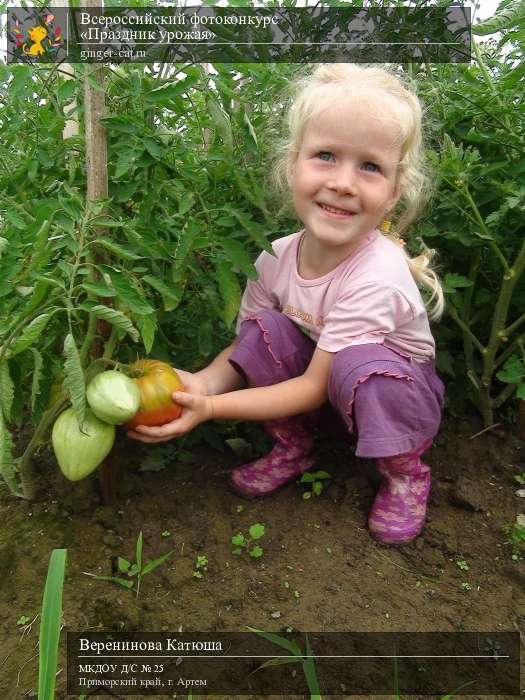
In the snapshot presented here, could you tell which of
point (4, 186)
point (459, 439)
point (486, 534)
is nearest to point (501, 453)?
point (459, 439)

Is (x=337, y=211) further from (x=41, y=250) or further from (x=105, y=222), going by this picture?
(x=41, y=250)

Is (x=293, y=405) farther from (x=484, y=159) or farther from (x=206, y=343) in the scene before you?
(x=484, y=159)

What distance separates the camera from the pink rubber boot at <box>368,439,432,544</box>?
1.71 m

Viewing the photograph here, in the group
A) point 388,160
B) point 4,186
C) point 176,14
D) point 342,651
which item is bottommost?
point 342,651

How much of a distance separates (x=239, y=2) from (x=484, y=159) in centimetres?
85

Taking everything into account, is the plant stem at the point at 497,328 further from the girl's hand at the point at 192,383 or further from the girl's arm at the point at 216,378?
the girl's hand at the point at 192,383

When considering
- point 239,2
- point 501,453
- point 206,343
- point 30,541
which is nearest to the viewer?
point 239,2

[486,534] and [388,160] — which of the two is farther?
[486,534]

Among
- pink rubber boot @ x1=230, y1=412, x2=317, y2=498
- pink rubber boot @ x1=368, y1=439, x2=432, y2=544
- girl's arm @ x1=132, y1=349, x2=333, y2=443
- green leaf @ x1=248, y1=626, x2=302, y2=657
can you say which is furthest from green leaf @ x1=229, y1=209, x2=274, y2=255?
green leaf @ x1=248, y1=626, x2=302, y2=657

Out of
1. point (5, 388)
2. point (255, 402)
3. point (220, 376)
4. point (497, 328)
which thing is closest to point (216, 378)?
point (220, 376)

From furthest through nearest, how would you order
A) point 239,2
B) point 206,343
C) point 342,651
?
point 206,343 → point 239,2 → point 342,651

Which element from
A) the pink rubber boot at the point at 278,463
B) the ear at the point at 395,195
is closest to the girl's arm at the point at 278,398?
the pink rubber boot at the point at 278,463

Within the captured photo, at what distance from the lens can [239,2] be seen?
155cm

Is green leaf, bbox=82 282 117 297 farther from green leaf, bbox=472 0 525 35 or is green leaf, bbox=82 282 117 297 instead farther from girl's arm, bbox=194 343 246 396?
green leaf, bbox=472 0 525 35
